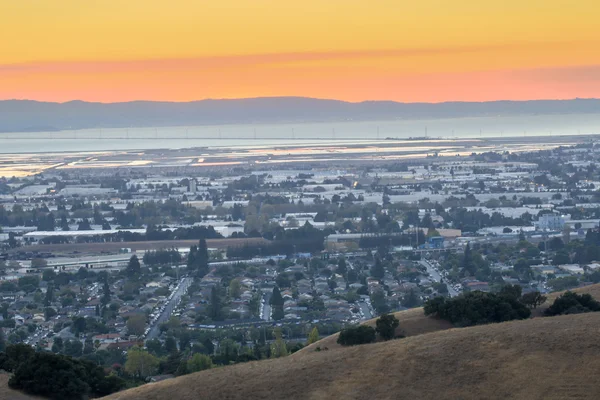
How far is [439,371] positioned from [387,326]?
3092 mm

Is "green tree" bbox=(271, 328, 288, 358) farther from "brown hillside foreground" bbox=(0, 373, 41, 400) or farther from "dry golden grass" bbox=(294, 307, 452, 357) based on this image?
"brown hillside foreground" bbox=(0, 373, 41, 400)

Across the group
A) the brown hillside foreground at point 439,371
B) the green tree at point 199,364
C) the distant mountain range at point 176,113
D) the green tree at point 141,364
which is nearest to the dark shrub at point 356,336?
the brown hillside foreground at point 439,371

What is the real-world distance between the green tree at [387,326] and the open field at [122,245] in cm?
2361

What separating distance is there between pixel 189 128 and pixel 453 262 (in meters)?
160

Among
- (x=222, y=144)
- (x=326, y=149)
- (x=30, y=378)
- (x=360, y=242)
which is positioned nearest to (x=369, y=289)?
(x=360, y=242)

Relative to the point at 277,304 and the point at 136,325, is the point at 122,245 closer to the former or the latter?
the point at 277,304

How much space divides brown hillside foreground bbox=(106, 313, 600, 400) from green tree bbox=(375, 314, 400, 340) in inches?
56.3

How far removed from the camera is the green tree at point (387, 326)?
17.3m

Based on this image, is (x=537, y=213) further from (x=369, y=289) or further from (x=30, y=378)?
(x=30, y=378)

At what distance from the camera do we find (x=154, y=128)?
189625mm

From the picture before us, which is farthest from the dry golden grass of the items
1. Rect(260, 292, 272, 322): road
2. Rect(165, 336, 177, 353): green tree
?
Rect(260, 292, 272, 322): road

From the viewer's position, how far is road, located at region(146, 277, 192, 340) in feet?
89.5

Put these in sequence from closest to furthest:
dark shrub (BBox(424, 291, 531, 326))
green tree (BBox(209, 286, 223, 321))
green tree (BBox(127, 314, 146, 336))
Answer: dark shrub (BBox(424, 291, 531, 326)), green tree (BBox(127, 314, 146, 336)), green tree (BBox(209, 286, 223, 321))

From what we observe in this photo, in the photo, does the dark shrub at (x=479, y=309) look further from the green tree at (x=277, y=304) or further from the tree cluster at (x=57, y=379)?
the green tree at (x=277, y=304)
